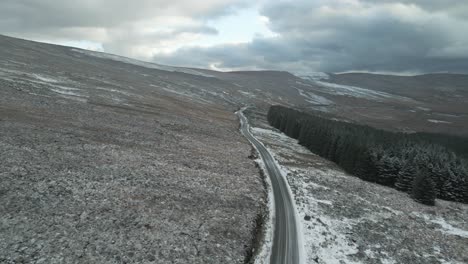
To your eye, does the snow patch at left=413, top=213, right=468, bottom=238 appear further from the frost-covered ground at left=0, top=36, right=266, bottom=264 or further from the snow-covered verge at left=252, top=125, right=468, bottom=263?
the frost-covered ground at left=0, top=36, right=266, bottom=264

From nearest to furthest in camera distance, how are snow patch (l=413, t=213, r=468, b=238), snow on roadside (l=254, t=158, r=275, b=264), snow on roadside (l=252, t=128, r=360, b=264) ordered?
snow on roadside (l=254, t=158, r=275, b=264) → snow on roadside (l=252, t=128, r=360, b=264) → snow patch (l=413, t=213, r=468, b=238)

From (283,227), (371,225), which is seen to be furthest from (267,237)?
(371,225)

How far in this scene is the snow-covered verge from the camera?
2334 cm

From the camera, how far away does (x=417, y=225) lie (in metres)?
30.6

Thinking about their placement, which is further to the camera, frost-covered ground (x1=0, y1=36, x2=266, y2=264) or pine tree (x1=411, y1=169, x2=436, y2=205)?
pine tree (x1=411, y1=169, x2=436, y2=205)

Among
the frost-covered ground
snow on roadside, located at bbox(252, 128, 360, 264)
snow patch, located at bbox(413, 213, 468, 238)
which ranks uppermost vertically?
the frost-covered ground

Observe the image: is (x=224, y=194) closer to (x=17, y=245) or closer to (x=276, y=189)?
(x=276, y=189)

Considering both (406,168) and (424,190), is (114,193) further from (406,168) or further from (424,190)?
(406,168)

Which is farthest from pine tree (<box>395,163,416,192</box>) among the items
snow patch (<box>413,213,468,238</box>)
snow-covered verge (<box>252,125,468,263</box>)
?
snow patch (<box>413,213,468,238</box>)

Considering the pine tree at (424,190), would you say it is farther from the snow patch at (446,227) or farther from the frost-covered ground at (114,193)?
the frost-covered ground at (114,193)

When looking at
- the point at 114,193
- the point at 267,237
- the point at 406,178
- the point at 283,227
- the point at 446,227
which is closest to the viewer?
the point at 267,237

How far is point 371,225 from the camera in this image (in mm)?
28938

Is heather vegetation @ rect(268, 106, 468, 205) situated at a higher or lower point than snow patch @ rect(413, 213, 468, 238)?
higher

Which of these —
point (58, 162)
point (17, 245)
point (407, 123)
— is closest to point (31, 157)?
point (58, 162)
